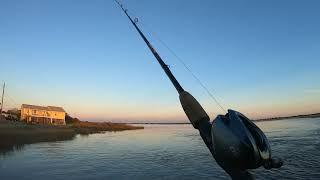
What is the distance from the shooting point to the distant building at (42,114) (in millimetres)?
87694

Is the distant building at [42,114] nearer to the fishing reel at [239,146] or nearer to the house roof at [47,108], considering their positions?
the house roof at [47,108]

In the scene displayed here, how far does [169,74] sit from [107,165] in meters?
21.4

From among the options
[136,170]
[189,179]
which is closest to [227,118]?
[189,179]

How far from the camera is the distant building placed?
288 feet

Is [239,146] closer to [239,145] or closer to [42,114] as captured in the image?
[239,145]

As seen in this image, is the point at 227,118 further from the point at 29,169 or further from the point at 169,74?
the point at 29,169

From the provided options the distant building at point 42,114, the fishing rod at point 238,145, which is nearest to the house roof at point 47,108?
the distant building at point 42,114

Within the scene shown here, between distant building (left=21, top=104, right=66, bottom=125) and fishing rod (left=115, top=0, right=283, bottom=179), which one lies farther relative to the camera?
distant building (left=21, top=104, right=66, bottom=125)

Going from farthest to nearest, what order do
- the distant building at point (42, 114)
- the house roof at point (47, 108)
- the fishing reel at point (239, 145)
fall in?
the house roof at point (47, 108) → the distant building at point (42, 114) → the fishing reel at point (239, 145)

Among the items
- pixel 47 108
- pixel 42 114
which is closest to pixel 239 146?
pixel 42 114

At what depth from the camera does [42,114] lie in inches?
3610

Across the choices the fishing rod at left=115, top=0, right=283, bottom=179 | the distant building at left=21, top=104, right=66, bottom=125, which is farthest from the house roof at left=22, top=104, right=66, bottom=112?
the fishing rod at left=115, top=0, right=283, bottom=179

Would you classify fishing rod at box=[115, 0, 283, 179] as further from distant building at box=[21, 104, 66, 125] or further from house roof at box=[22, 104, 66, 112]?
house roof at box=[22, 104, 66, 112]

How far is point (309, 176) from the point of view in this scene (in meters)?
18.8
